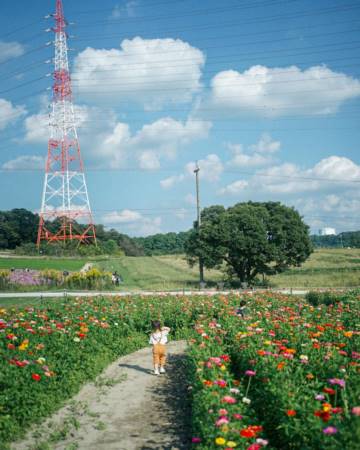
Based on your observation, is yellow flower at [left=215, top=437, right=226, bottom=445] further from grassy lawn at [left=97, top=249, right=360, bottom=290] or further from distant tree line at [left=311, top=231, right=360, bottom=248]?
distant tree line at [left=311, top=231, right=360, bottom=248]

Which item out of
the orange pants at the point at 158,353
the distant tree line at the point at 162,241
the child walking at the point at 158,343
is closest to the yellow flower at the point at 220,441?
the child walking at the point at 158,343

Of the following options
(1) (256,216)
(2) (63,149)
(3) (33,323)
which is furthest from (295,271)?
(3) (33,323)

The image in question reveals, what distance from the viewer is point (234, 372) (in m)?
8.98

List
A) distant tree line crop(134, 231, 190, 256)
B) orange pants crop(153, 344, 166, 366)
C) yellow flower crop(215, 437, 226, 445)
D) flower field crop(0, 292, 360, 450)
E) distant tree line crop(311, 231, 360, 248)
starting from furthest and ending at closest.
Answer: distant tree line crop(134, 231, 190, 256), distant tree line crop(311, 231, 360, 248), orange pants crop(153, 344, 166, 366), flower field crop(0, 292, 360, 450), yellow flower crop(215, 437, 226, 445)

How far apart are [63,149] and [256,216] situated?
20.9 meters

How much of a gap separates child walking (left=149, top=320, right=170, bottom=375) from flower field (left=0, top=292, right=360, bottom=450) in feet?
2.29

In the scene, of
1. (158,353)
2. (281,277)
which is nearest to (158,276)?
(281,277)

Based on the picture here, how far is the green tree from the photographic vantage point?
33.2 m

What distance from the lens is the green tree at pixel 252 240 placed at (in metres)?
33.2

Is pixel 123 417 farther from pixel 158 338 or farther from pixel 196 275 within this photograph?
pixel 196 275

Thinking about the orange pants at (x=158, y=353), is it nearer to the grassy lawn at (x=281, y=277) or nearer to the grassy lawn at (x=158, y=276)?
the grassy lawn at (x=158, y=276)

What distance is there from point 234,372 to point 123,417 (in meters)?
2.54

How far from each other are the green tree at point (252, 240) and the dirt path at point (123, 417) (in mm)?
23317

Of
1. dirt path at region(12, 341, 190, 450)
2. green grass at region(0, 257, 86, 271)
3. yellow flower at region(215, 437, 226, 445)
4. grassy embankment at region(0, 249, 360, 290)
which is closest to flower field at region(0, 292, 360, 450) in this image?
yellow flower at region(215, 437, 226, 445)
